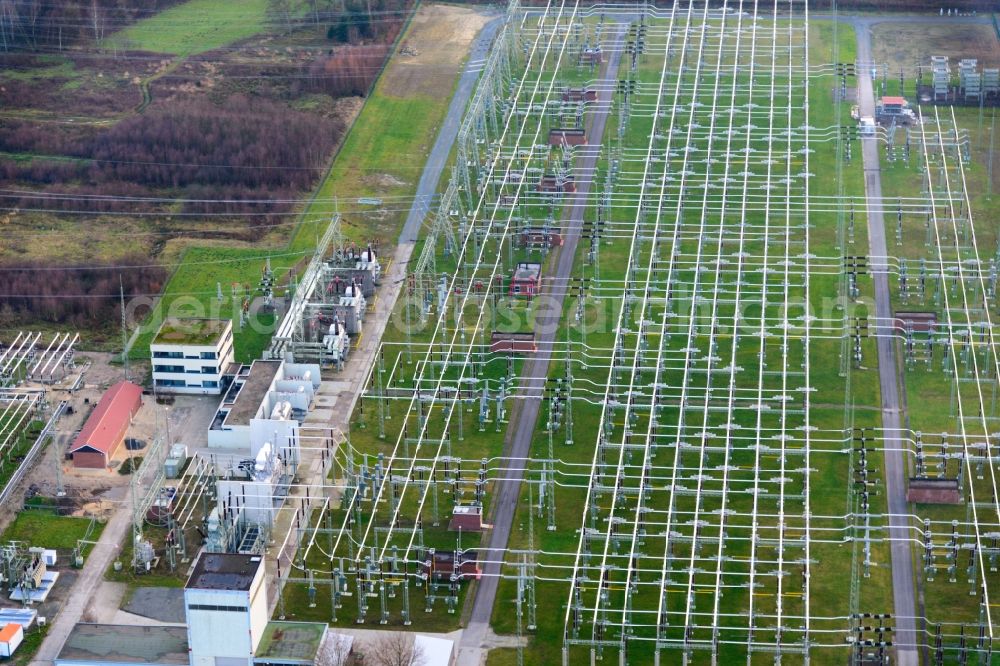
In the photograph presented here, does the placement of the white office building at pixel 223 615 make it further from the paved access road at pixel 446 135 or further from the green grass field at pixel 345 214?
the paved access road at pixel 446 135

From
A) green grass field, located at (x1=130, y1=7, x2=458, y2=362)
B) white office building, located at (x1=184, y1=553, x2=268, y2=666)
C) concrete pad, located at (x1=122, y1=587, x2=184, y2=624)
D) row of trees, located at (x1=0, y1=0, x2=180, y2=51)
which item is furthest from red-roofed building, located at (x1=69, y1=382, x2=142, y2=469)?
row of trees, located at (x1=0, y1=0, x2=180, y2=51)

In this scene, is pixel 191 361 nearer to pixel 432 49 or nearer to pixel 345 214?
pixel 345 214

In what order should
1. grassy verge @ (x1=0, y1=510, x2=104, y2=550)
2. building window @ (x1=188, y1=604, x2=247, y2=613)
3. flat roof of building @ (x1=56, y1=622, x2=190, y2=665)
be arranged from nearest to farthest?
building window @ (x1=188, y1=604, x2=247, y2=613), flat roof of building @ (x1=56, y1=622, x2=190, y2=665), grassy verge @ (x1=0, y1=510, x2=104, y2=550)

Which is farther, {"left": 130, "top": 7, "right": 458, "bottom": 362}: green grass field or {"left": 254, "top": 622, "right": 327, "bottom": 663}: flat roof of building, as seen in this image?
{"left": 130, "top": 7, "right": 458, "bottom": 362}: green grass field

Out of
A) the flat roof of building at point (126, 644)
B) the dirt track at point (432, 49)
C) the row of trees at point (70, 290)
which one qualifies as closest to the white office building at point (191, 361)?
the row of trees at point (70, 290)

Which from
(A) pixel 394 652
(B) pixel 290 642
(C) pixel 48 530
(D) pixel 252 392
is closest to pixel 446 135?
(D) pixel 252 392

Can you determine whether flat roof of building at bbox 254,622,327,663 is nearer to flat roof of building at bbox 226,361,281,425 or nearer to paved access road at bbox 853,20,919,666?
flat roof of building at bbox 226,361,281,425

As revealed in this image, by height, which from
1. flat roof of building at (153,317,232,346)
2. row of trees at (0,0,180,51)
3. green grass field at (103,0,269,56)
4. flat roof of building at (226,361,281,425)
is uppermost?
flat roof of building at (153,317,232,346)
